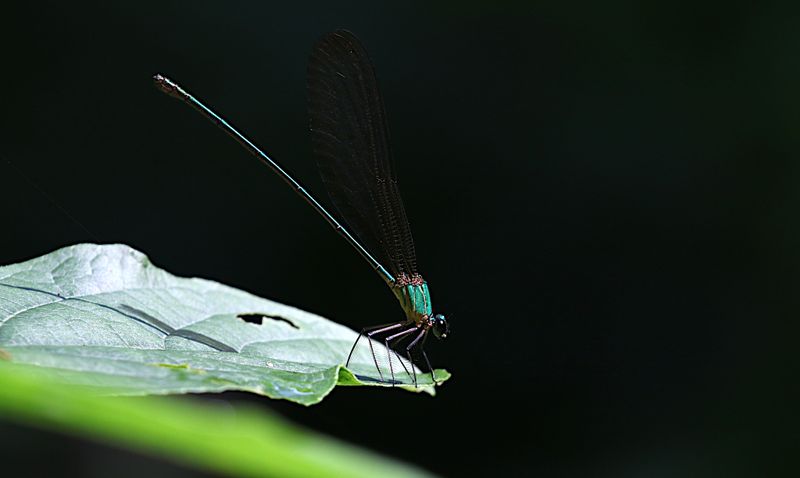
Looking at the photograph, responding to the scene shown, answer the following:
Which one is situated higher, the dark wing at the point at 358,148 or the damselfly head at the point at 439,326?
the dark wing at the point at 358,148

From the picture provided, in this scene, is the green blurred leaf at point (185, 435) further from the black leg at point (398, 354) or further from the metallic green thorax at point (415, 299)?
the metallic green thorax at point (415, 299)

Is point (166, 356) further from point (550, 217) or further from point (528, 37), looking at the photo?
point (528, 37)

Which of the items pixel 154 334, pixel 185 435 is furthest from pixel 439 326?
pixel 185 435

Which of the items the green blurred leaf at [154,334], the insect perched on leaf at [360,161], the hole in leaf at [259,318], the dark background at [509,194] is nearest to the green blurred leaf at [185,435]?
the green blurred leaf at [154,334]

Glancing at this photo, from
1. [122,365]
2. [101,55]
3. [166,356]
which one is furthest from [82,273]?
[101,55]

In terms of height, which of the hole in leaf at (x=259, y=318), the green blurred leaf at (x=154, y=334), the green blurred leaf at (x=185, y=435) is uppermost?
the green blurred leaf at (x=185, y=435)

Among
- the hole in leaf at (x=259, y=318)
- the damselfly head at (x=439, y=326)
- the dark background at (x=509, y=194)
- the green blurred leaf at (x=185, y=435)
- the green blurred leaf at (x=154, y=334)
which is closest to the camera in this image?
the green blurred leaf at (x=185, y=435)

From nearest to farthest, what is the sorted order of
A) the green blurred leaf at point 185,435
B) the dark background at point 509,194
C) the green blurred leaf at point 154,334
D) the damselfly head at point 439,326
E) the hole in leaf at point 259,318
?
the green blurred leaf at point 185,435 → the green blurred leaf at point 154,334 → the hole in leaf at point 259,318 → the damselfly head at point 439,326 → the dark background at point 509,194
